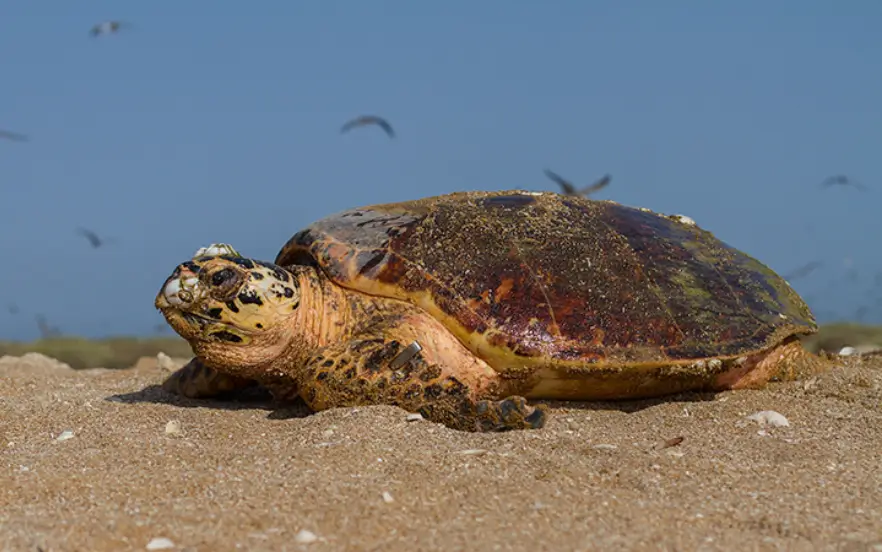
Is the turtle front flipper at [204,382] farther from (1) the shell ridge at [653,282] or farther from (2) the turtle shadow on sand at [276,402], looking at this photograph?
(1) the shell ridge at [653,282]

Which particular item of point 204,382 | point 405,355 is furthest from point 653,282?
point 204,382

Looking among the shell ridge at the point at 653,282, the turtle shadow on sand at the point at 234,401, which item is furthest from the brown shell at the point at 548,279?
the turtle shadow on sand at the point at 234,401

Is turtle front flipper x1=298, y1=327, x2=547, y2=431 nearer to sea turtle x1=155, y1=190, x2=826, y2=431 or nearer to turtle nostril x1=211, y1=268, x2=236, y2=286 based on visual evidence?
sea turtle x1=155, y1=190, x2=826, y2=431

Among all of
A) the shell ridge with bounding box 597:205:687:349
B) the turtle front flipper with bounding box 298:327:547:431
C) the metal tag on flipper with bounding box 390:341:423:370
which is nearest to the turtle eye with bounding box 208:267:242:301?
the turtle front flipper with bounding box 298:327:547:431

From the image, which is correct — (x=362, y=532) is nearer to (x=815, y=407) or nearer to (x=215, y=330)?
(x=215, y=330)

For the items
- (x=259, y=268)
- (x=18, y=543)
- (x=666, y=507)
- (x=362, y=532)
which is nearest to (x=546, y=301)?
(x=259, y=268)

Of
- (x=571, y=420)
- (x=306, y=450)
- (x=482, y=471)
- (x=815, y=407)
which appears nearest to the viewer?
(x=482, y=471)
